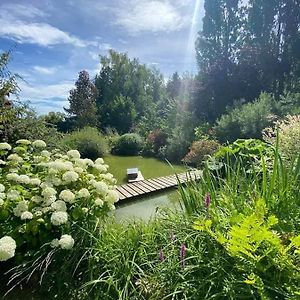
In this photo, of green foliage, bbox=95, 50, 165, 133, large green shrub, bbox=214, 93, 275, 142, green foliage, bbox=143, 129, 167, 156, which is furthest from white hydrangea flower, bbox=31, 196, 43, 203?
green foliage, bbox=95, 50, 165, 133

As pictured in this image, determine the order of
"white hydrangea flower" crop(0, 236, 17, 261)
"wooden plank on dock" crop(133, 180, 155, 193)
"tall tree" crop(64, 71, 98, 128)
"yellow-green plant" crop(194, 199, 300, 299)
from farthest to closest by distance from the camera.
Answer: "tall tree" crop(64, 71, 98, 128)
"wooden plank on dock" crop(133, 180, 155, 193)
"white hydrangea flower" crop(0, 236, 17, 261)
"yellow-green plant" crop(194, 199, 300, 299)

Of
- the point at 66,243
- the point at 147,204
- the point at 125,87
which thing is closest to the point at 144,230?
the point at 66,243

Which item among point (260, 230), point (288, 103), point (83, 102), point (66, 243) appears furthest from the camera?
point (83, 102)

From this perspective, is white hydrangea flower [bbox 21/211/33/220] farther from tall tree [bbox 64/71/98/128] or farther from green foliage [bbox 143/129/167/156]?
tall tree [bbox 64/71/98/128]

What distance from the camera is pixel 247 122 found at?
27.2 ft

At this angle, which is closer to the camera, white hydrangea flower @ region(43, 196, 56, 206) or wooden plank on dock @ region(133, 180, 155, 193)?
white hydrangea flower @ region(43, 196, 56, 206)

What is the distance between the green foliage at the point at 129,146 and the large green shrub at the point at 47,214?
9.77 meters

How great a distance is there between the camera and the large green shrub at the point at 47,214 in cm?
204

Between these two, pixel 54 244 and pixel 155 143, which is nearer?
pixel 54 244

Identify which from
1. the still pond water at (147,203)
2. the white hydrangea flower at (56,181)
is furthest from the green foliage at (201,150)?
the white hydrangea flower at (56,181)

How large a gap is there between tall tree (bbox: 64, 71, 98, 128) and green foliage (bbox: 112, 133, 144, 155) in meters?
6.03

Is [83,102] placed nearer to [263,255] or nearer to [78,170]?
[78,170]

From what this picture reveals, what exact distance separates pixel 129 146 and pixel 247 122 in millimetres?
5658

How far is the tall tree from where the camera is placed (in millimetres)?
18000
